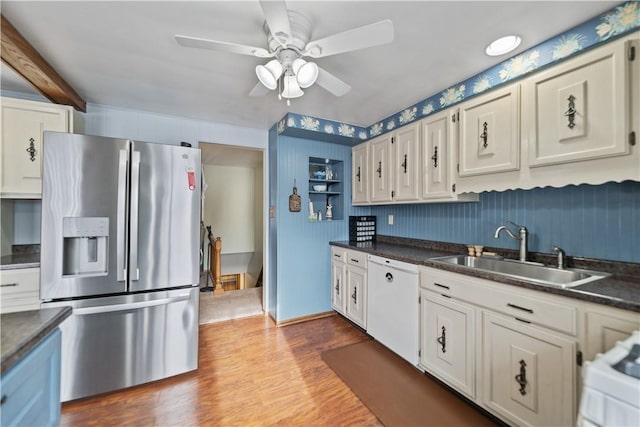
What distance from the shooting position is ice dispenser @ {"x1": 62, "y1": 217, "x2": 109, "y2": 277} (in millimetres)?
1732

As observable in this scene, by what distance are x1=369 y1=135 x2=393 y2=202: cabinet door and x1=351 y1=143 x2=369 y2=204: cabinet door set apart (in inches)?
4.3

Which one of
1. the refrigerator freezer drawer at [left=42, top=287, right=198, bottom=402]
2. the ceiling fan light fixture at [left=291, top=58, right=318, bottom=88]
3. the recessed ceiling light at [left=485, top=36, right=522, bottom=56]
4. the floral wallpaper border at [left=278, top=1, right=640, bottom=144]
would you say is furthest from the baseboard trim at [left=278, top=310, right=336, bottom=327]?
the recessed ceiling light at [left=485, top=36, right=522, bottom=56]

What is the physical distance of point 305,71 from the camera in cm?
136

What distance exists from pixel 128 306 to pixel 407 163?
266cm

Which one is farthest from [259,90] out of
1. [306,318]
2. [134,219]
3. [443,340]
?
[306,318]

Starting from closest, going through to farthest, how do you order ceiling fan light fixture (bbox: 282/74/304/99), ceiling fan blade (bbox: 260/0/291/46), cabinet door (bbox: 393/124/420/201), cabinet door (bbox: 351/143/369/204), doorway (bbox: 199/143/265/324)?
ceiling fan blade (bbox: 260/0/291/46) → ceiling fan light fixture (bbox: 282/74/304/99) → cabinet door (bbox: 393/124/420/201) → cabinet door (bbox: 351/143/369/204) → doorway (bbox: 199/143/265/324)

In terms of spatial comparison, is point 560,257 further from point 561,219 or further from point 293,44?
point 293,44

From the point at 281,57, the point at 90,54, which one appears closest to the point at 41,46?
the point at 90,54

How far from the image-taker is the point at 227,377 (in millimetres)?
2033

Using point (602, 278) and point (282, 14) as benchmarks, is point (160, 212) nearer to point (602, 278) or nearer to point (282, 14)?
point (282, 14)

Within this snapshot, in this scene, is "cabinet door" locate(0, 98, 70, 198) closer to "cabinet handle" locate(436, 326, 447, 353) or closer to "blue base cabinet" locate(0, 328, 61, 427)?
"blue base cabinet" locate(0, 328, 61, 427)

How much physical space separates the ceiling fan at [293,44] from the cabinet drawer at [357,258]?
1.69m

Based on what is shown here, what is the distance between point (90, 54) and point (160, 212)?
1.15 metres

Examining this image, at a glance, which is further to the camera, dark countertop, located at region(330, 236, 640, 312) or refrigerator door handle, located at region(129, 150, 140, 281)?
refrigerator door handle, located at region(129, 150, 140, 281)
